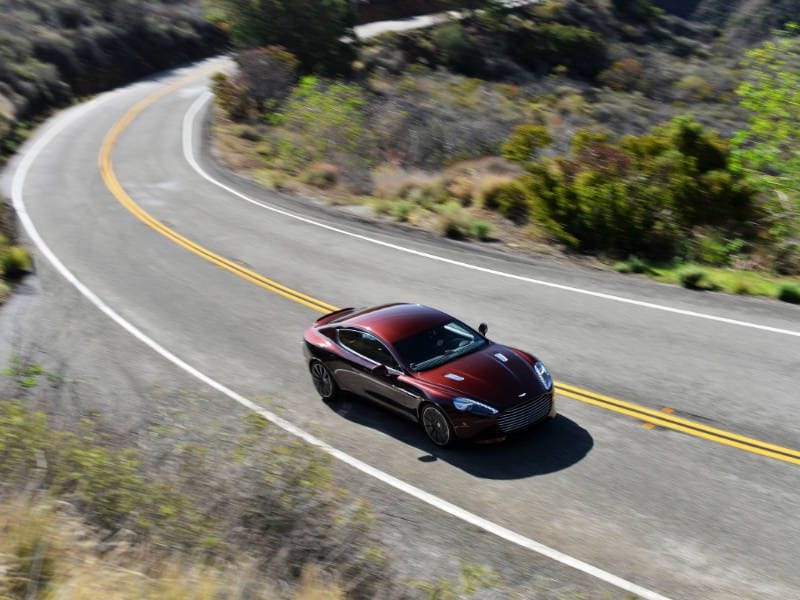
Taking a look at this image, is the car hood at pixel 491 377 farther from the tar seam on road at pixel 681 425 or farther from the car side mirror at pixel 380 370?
the tar seam on road at pixel 681 425

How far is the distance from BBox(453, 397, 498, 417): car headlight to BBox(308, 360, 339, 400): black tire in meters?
2.62

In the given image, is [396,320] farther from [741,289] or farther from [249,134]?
[249,134]

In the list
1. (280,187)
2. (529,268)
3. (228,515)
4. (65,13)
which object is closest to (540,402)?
(228,515)

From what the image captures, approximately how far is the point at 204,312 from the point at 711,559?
11853 mm

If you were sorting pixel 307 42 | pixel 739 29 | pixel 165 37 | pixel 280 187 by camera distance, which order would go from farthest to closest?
pixel 739 29
pixel 165 37
pixel 307 42
pixel 280 187

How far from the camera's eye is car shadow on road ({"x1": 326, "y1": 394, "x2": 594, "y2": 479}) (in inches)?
408

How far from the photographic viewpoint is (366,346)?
12.2 m

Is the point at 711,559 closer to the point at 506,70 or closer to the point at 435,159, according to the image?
the point at 435,159

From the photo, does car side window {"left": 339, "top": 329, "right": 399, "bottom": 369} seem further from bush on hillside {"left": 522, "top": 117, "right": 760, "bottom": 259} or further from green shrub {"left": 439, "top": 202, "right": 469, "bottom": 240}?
green shrub {"left": 439, "top": 202, "right": 469, "bottom": 240}

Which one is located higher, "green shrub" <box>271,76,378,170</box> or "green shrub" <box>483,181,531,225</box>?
"green shrub" <box>483,181,531,225</box>

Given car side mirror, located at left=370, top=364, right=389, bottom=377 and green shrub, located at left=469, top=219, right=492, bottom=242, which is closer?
car side mirror, located at left=370, top=364, right=389, bottom=377

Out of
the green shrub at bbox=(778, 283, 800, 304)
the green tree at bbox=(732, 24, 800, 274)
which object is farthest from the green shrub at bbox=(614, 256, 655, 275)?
the green tree at bbox=(732, 24, 800, 274)

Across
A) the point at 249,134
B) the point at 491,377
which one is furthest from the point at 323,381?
the point at 249,134

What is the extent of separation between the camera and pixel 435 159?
30.0 metres
